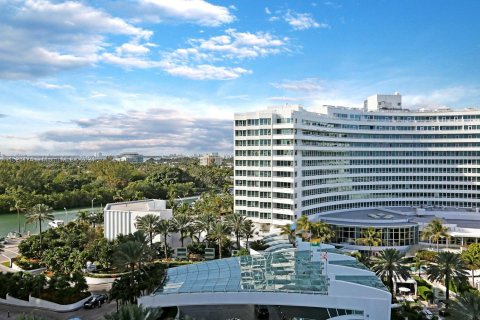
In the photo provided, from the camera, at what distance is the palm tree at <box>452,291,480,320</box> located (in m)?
32.0

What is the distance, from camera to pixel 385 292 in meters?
38.9

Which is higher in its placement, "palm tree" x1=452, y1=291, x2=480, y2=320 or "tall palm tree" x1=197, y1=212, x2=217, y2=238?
"tall palm tree" x1=197, y1=212, x2=217, y2=238

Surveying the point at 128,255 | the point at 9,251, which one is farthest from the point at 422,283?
the point at 9,251

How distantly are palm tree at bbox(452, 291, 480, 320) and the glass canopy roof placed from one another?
1131cm

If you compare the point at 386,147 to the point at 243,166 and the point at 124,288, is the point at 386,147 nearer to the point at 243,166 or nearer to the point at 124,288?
the point at 243,166

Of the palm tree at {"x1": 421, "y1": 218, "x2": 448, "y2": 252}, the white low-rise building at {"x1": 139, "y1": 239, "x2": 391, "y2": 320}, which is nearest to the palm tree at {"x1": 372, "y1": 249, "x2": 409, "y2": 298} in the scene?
the white low-rise building at {"x1": 139, "y1": 239, "x2": 391, "y2": 320}

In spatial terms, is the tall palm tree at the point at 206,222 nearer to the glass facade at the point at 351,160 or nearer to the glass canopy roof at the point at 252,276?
the glass facade at the point at 351,160

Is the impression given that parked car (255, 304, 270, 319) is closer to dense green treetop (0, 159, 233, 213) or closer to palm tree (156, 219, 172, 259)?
palm tree (156, 219, 172, 259)

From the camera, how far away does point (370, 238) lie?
6819cm

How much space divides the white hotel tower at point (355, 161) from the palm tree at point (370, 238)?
37.7 ft

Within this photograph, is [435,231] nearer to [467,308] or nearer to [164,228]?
[467,308]

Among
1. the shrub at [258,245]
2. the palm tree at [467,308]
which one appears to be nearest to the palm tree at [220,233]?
the shrub at [258,245]

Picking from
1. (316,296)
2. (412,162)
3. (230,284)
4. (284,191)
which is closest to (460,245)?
(412,162)

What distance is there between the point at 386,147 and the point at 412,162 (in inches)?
308
